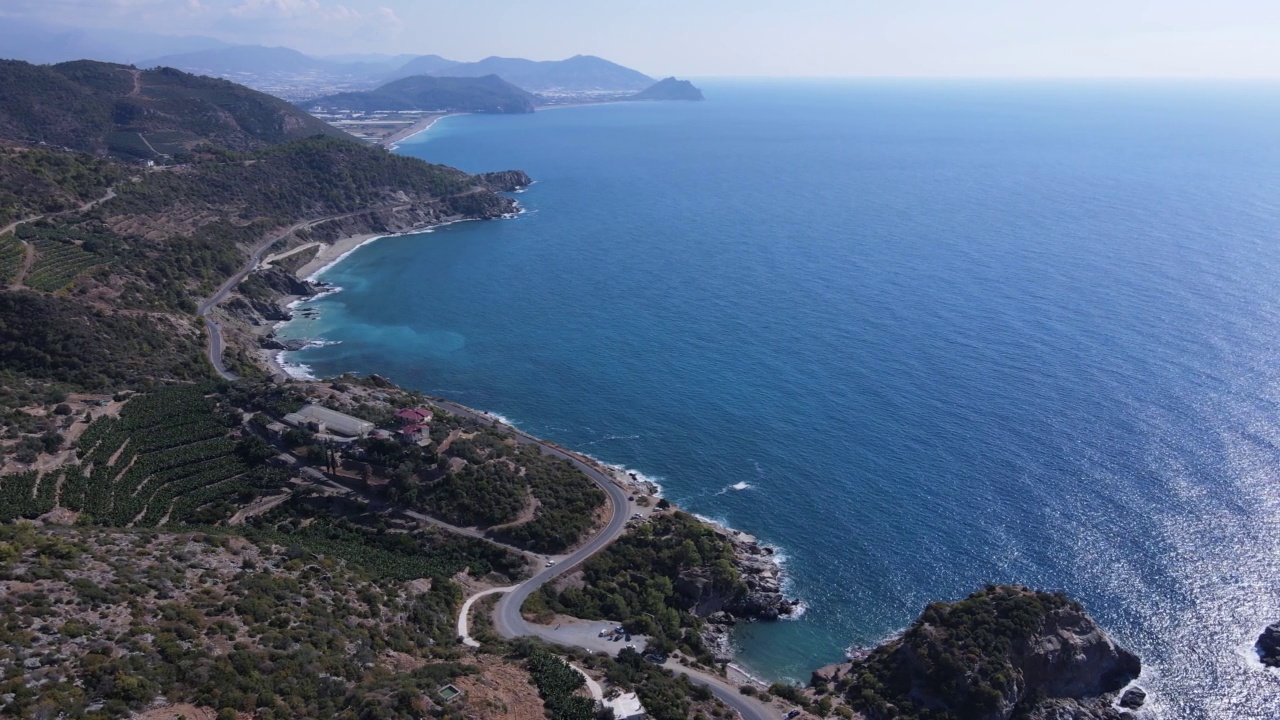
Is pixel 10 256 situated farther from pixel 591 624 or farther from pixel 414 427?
pixel 591 624

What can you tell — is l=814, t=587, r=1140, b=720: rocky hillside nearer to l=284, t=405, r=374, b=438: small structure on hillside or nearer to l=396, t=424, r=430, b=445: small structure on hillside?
l=396, t=424, r=430, b=445: small structure on hillside

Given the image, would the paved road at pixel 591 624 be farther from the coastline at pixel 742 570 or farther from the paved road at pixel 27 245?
the paved road at pixel 27 245

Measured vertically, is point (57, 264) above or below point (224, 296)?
above

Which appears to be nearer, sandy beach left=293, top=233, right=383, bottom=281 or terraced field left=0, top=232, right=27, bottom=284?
terraced field left=0, top=232, right=27, bottom=284

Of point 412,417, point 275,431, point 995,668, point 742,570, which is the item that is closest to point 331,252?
point 275,431

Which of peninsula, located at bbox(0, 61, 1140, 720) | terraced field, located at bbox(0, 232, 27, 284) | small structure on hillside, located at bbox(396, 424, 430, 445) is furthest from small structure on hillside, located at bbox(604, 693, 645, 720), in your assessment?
terraced field, located at bbox(0, 232, 27, 284)
